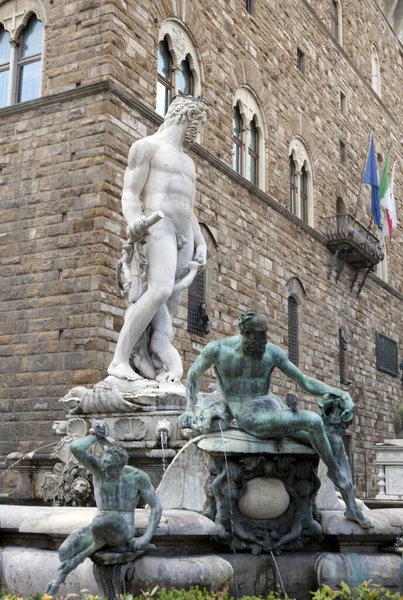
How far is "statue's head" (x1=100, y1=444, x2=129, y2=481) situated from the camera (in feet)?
14.5

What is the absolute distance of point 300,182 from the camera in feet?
69.4

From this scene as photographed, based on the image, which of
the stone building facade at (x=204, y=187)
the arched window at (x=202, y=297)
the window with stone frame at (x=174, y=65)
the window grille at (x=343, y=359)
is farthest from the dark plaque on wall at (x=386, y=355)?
the window with stone frame at (x=174, y=65)

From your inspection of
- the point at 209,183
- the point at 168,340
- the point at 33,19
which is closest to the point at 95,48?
the point at 33,19

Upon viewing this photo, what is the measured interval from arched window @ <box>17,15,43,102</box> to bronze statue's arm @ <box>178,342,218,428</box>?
1001 cm

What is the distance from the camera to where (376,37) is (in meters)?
28.4

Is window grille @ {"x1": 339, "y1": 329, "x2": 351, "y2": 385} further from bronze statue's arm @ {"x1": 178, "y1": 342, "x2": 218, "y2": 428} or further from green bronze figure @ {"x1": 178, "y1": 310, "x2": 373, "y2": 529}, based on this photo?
green bronze figure @ {"x1": 178, "y1": 310, "x2": 373, "y2": 529}

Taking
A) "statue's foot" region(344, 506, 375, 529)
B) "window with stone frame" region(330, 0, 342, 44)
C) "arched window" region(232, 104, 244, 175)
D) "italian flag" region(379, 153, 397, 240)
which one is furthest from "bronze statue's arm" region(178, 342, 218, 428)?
"window with stone frame" region(330, 0, 342, 44)

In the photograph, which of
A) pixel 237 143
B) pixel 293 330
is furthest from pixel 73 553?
pixel 293 330

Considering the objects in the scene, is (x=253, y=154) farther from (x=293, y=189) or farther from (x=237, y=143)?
(x=293, y=189)

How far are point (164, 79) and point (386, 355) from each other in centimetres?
1404

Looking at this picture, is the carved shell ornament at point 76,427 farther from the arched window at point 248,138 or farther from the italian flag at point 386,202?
the italian flag at point 386,202

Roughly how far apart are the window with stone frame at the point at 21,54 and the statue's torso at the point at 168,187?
22.1 ft

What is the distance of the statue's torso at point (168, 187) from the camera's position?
8.35 meters

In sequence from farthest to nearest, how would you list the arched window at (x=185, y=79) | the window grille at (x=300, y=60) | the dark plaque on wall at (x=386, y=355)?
1. the dark plaque on wall at (x=386, y=355)
2. the window grille at (x=300, y=60)
3. the arched window at (x=185, y=79)
